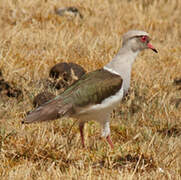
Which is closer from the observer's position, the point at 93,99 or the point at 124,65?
the point at 93,99

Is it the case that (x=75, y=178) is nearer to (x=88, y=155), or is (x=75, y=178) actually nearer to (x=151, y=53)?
(x=88, y=155)

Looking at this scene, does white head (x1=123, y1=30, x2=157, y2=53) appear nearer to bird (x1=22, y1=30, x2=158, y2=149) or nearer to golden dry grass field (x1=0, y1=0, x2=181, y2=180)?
bird (x1=22, y1=30, x2=158, y2=149)

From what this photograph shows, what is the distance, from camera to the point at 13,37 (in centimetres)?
715

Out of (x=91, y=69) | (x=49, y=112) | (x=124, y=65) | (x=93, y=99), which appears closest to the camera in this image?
(x=49, y=112)

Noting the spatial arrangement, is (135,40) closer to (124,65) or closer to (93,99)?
(124,65)

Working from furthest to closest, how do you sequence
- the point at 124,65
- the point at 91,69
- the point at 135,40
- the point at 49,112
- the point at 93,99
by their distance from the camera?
the point at 91,69
the point at 135,40
the point at 124,65
the point at 93,99
the point at 49,112

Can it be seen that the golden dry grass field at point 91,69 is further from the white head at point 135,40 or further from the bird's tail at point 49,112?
the white head at point 135,40

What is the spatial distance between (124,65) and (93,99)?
53 centimetres

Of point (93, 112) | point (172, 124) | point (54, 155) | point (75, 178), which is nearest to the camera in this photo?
point (75, 178)

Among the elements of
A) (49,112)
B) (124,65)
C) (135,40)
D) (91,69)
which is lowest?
(91,69)

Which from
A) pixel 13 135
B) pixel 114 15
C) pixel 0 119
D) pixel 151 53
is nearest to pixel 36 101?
pixel 0 119

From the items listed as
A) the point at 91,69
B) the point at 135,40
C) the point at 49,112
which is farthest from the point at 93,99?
the point at 91,69

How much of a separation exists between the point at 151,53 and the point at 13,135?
12.4 feet

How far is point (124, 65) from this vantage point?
4629mm
